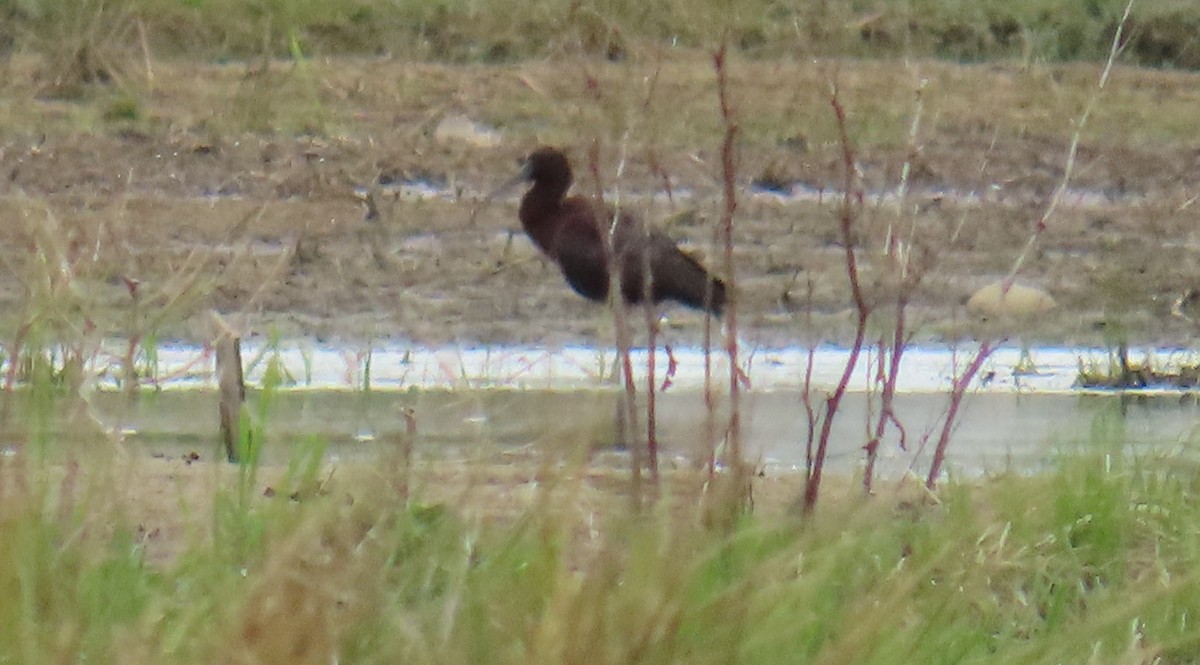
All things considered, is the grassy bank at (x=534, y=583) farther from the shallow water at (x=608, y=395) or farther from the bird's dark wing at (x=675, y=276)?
the bird's dark wing at (x=675, y=276)

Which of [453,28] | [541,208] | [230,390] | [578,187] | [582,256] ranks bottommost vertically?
[230,390]

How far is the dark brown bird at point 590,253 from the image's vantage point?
280 inches

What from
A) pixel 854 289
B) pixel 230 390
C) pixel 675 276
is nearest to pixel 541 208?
pixel 675 276

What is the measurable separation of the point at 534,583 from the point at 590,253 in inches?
177

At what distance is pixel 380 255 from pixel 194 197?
149 centimetres

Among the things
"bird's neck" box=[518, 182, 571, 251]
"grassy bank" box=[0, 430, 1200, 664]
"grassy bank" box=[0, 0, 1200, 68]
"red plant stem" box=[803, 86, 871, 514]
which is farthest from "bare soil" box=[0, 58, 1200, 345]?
"grassy bank" box=[0, 430, 1200, 664]

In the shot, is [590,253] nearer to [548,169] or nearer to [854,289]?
[548,169]

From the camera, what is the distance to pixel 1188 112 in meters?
13.6

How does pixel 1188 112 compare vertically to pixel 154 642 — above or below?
above

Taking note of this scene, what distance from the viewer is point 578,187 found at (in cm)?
905

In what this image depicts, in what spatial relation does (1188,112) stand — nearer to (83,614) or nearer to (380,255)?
(380,255)

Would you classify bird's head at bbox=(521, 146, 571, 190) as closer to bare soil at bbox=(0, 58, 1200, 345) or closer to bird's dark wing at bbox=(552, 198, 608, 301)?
bare soil at bbox=(0, 58, 1200, 345)

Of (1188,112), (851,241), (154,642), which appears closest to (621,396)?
(851,241)

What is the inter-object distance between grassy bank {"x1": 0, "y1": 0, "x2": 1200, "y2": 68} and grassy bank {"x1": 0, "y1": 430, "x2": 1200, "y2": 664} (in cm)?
887
